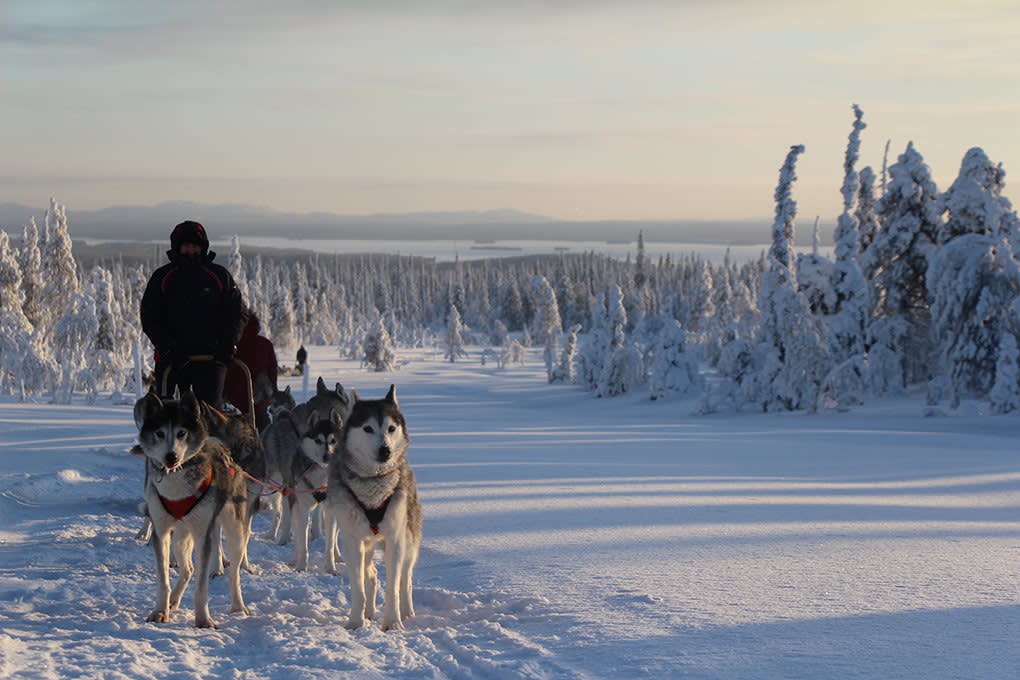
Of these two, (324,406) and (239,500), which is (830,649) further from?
(324,406)

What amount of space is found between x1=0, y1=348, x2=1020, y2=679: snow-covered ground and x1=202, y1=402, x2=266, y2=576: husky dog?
47cm

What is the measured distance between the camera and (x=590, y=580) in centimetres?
645

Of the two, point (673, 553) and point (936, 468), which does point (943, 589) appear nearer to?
point (673, 553)

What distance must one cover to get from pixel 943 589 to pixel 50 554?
21.2ft

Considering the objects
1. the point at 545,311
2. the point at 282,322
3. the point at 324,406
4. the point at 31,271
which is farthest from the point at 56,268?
the point at 545,311

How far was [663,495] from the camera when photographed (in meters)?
10.4

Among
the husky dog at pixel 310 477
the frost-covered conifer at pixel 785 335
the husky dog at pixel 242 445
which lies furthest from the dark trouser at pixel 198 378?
the frost-covered conifer at pixel 785 335

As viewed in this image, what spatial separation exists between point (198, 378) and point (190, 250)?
39.6 inches

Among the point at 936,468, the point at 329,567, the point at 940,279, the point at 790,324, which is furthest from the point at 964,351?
the point at 329,567

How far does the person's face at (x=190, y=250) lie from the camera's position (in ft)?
23.4

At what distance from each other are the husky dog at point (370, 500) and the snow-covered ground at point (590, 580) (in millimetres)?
243

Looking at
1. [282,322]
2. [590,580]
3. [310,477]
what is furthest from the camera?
[282,322]

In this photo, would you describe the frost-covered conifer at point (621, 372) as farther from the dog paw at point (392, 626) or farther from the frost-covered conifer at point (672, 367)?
the dog paw at point (392, 626)

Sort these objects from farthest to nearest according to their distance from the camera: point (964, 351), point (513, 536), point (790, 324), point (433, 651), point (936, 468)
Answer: point (790, 324), point (964, 351), point (936, 468), point (513, 536), point (433, 651)
